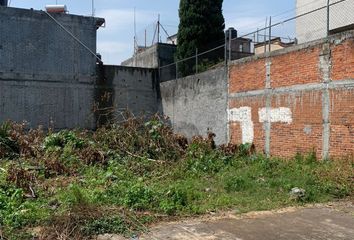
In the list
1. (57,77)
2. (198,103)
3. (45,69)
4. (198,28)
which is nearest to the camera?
(198,103)

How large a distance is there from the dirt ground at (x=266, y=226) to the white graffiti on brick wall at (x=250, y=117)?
19.2 ft

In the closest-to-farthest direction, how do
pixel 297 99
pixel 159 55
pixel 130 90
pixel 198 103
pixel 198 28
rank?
1. pixel 297 99
2. pixel 198 103
3. pixel 130 90
4. pixel 198 28
5. pixel 159 55

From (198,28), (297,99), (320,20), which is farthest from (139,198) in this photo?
A: (198,28)

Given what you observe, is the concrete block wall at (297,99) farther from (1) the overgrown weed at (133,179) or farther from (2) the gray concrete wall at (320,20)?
(2) the gray concrete wall at (320,20)

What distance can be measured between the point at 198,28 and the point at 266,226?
16746 mm

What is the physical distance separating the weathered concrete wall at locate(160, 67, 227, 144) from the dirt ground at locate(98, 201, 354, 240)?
364 inches

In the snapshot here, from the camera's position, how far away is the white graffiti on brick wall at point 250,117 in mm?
14430

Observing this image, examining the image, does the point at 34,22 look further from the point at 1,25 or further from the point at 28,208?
the point at 28,208

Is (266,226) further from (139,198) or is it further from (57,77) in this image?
(57,77)

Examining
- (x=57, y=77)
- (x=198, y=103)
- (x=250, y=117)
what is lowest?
(x=250, y=117)

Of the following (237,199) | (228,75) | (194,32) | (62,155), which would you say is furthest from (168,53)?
(237,199)

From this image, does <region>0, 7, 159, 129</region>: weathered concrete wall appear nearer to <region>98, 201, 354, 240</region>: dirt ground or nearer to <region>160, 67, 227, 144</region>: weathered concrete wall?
<region>160, 67, 227, 144</region>: weathered concrete wall

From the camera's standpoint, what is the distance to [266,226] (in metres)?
7.52

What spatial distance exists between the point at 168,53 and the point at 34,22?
723cm
